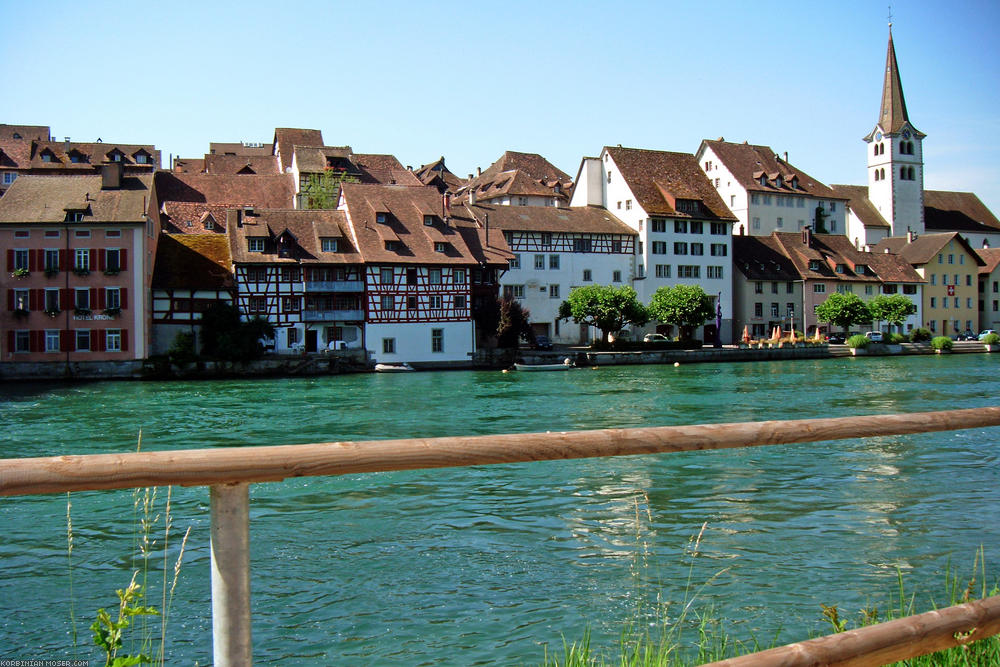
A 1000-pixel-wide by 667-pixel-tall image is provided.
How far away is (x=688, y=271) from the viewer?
2714 inches

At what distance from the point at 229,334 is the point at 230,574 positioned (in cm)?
4697

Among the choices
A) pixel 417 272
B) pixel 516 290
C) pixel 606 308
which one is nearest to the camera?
pixel 417 272

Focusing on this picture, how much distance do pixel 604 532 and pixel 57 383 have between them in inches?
1497

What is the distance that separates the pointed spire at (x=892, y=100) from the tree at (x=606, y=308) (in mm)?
49052

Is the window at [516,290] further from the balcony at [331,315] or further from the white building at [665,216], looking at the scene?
the balcony at [331,315]

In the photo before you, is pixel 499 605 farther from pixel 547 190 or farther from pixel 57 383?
pixel 547 190

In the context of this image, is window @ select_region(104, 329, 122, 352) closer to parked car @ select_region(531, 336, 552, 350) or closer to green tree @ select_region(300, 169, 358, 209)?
green tree @ select_region(300, 169, 358, 209)

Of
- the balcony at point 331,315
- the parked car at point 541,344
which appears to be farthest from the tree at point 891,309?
the balcony at point 331,315

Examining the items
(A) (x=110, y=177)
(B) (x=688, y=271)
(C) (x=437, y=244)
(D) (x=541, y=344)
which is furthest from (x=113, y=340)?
(B) (x=688, y=271)

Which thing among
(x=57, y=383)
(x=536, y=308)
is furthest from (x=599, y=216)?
(x=57, y=383)

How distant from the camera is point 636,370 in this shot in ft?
166

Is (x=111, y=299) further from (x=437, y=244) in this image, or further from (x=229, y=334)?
(x=437, y=244)

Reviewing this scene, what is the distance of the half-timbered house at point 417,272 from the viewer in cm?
5316

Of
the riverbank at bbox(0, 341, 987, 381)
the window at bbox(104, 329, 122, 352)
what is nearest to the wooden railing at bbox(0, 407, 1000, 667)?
the riverbank at bbox(0, 341, 987, 381)
